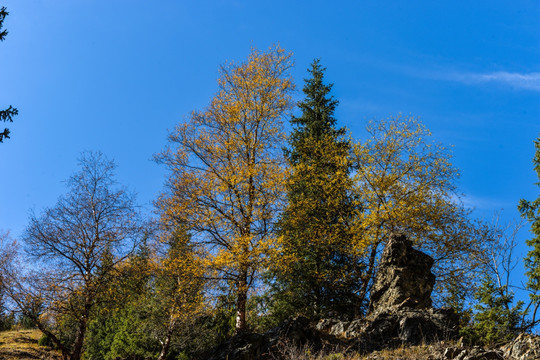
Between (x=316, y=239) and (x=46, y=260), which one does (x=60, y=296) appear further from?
(x=316, y=239)

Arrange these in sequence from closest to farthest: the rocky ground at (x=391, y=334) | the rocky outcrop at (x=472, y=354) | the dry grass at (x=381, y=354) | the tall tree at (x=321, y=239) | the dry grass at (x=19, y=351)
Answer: the rocky outcrop at (x=472, y=354)
the dry grass at (x=381, y=354)
the rocky ground at (x=391, y=334)
the tall tree at (x=321, y=239)
the dry grass at (x=19, y=351)

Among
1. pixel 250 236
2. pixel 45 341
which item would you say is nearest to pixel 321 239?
pixel 250 236

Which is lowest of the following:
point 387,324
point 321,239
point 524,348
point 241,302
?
point 524,348

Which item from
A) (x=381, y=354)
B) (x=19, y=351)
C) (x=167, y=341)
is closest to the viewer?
(x=381, y=354)

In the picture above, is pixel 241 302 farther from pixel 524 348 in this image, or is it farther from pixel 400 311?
pixel 524 348

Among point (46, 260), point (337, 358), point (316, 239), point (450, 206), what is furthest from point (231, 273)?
point (450, 206)

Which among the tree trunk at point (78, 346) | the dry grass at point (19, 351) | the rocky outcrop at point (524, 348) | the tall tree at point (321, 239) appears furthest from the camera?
the dry grass at point (19, 351)

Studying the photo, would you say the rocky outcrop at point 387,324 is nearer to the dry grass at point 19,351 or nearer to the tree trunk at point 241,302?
the tree trunk at point 241,302

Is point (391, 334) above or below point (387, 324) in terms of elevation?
below

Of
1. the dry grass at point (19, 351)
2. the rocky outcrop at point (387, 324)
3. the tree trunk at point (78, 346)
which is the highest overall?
the rocky outcrop at point (387, 324)

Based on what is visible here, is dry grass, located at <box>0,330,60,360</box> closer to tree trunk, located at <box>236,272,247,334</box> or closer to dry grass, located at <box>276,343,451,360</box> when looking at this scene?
tree trunk, located at <box>236,272,247,334</box>

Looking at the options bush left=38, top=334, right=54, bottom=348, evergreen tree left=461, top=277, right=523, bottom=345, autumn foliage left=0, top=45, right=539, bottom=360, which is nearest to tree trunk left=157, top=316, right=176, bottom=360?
autumn foliage left=0, top=45, right=539, bottom=360

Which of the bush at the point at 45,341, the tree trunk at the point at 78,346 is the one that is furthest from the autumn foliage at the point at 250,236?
the bush at the point at 45,341

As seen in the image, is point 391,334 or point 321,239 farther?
point 321,239
